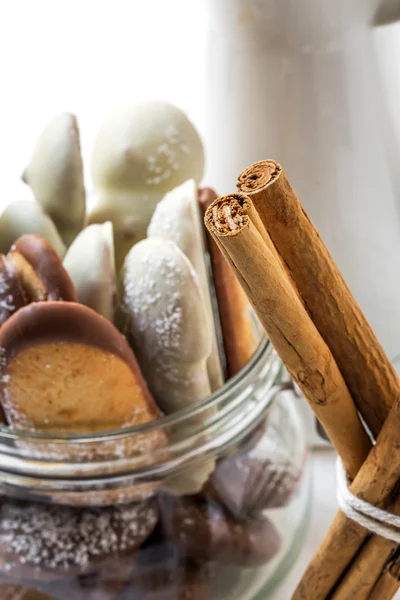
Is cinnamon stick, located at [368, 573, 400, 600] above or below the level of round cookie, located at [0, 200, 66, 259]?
below

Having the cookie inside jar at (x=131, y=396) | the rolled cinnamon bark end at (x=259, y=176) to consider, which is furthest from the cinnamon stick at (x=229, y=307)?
the rolled cinnamon bark end at (x=259, y=176)

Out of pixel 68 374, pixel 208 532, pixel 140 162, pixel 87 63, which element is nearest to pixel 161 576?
pixel 208 532

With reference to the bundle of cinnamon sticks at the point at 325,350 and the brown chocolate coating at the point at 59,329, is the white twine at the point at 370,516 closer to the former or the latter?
the bundle of cinnamon sticks at the point at 325,350

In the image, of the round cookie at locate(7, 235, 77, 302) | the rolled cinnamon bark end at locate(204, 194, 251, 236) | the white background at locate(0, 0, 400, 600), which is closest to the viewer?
the rolled cinnamon bark end at locate(204, 194, 251, 236)

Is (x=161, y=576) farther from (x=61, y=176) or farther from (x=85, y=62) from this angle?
(x=85, y=62)

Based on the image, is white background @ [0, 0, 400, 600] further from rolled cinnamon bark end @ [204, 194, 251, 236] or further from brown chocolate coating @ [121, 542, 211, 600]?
rolled cinnamon bark end @ [204, 194, 251, 236]

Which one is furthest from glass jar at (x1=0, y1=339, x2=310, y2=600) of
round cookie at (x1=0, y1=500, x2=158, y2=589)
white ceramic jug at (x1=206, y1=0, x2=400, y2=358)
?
white ceramic jug at (x1=206, y1=0, x2=400, y2=358)
